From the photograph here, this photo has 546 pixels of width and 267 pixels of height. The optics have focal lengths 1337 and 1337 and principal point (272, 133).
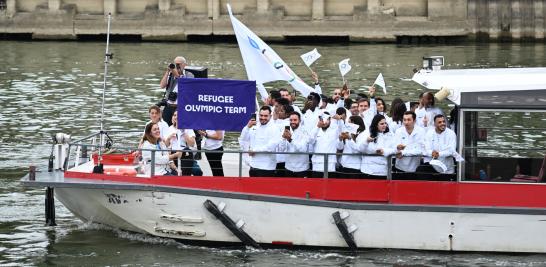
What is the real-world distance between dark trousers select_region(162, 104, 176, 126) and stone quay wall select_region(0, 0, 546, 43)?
29.9 meters

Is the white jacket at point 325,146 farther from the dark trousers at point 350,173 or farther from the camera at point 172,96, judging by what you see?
the camera at point 172,96

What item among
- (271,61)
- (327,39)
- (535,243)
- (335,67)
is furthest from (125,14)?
(535,243)

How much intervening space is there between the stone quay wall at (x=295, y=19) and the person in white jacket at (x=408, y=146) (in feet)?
105

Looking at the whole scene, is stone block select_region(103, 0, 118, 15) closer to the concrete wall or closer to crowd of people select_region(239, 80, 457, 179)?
the concrete wall

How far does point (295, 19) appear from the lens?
5038cm

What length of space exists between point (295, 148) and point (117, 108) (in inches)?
623

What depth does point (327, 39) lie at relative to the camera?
165 ft

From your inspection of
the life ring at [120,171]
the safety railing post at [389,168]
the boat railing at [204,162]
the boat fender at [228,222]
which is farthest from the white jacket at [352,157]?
the life ring at [120,171]

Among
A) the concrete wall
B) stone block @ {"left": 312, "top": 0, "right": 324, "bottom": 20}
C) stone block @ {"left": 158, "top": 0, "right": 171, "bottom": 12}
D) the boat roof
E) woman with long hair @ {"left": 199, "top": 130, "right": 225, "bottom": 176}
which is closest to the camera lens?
the boat roof

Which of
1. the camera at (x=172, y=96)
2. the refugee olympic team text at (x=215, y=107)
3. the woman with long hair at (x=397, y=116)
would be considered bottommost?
the woman with long hair at (x=397, y=116)

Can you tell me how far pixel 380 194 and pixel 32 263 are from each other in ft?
15.8

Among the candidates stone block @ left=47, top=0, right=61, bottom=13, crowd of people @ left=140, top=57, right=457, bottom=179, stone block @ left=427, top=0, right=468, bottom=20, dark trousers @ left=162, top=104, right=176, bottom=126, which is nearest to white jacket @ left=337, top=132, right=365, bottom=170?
crowd of people @ left=140, top=57, right=457, bottom=179

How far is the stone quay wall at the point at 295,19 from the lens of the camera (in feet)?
163

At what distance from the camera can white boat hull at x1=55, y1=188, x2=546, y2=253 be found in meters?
17.5
